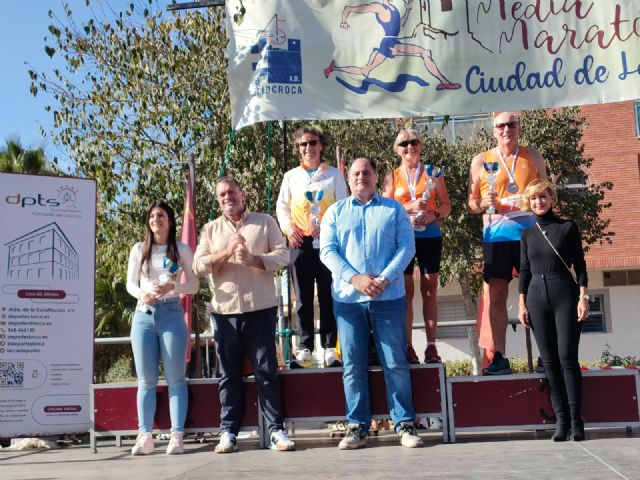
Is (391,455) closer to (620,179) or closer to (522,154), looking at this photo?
(522,154)

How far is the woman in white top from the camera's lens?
597 centimetres

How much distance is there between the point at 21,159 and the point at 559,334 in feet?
54.5

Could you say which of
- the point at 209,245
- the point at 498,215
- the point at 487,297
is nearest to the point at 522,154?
the point at 498,215

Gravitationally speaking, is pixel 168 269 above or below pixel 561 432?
above

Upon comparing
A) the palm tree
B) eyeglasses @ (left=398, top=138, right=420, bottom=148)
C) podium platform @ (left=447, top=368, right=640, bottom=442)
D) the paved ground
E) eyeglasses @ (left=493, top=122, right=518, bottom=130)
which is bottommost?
the paved ground

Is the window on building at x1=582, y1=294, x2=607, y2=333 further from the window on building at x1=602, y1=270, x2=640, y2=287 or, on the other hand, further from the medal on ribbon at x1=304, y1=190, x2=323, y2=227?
the medal on ribbon at x1=304, y1=190, x2=323, y2=227

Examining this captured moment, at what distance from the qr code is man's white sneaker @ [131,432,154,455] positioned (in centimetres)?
141

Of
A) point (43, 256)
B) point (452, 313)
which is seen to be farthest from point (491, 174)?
point (452, 313)

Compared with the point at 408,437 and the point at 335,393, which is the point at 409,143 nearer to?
the point at 335,393

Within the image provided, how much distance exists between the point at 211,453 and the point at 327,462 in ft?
3.89

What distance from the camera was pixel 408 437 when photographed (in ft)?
18.4

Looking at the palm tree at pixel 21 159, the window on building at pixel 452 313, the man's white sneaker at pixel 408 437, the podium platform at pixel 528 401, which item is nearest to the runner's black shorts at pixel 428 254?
the podium platform at pixel 528 401

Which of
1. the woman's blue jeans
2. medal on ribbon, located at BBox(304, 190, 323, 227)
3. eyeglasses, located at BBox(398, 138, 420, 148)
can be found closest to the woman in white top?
the woman's blue jeans

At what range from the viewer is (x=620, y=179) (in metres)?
23.5
